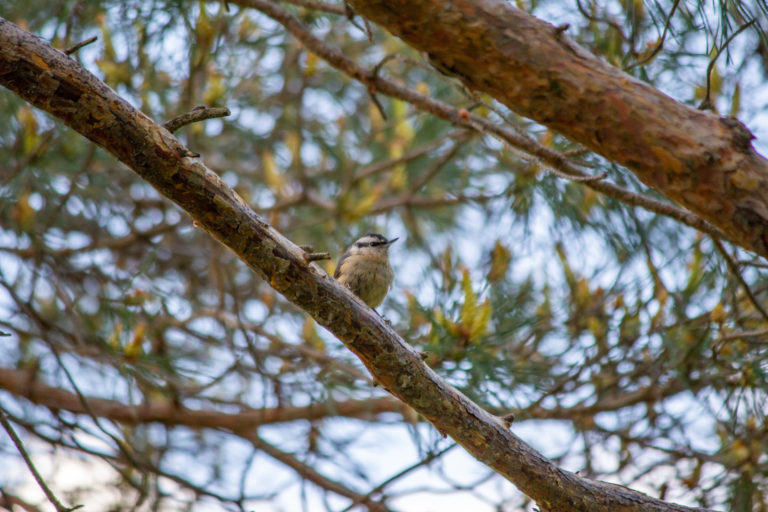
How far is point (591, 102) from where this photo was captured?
1492mm

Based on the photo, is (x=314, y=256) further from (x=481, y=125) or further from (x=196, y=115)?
(x=481, y=125)

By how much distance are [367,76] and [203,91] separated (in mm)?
1179

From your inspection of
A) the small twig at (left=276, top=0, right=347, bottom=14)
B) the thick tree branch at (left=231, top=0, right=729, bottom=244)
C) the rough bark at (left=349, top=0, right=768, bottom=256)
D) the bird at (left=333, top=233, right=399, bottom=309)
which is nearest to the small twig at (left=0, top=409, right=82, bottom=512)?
the rough bark at (left=349, top=0, right=768, bottom=256)

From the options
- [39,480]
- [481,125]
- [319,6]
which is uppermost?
[319,6]

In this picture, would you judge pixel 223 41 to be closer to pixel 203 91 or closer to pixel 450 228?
pixel 203 91

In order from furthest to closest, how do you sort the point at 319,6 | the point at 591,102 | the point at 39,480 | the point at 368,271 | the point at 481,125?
the point at 368,271, the point at 319,6, the point at 481,125, the point at 39,480, the point at 591,102

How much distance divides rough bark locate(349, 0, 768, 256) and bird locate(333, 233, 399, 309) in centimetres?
168

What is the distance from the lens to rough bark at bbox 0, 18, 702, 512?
145 centimetres

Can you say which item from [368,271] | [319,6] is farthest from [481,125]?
[368,271]

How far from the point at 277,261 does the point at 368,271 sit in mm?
1519

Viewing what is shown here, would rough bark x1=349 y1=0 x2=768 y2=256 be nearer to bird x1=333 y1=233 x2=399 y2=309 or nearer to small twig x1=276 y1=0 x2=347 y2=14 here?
small twig x1=276 y1=0 x2=347 y2=14

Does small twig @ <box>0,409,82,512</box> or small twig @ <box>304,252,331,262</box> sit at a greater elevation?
small twig @ <box>304,252,331,262</box>

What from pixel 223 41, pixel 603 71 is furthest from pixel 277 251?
pixel 223 41

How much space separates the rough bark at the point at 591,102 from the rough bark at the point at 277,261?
533 mm
